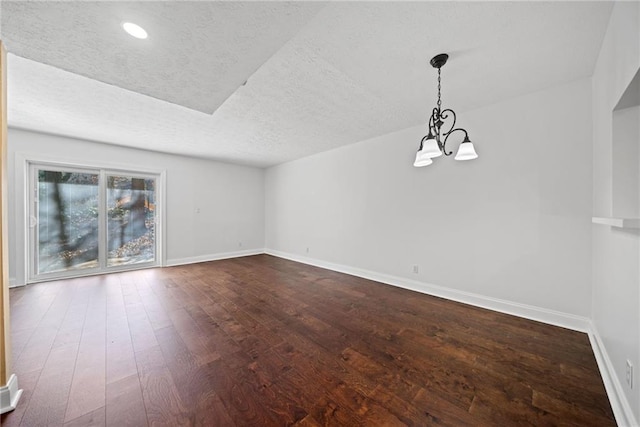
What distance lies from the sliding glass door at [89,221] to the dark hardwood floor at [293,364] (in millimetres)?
1281

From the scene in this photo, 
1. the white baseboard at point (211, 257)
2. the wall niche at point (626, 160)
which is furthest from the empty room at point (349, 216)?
the white baseboard at point (211, 257)

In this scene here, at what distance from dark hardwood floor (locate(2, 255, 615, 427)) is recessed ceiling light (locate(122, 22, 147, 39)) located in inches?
95.5

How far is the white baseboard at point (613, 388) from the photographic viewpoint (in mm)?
1257

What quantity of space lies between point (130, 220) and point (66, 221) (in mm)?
920

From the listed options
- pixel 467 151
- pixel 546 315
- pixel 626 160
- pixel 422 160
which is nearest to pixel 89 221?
pixel 422 160

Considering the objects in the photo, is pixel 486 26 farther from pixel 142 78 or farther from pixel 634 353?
pixel 142 78

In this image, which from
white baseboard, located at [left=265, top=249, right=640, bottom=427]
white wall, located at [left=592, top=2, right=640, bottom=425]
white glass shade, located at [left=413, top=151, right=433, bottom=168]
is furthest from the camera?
white glass shade, located at [left=413, top=151, right=433, bottom=168]

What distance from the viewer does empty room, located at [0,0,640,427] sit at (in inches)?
55.7

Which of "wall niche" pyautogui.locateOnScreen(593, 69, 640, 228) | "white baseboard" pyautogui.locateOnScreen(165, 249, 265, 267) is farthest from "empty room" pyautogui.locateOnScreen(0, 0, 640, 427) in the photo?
"white baseboard" pyautogui.locateOnScreen(165, 249, 265, 267)

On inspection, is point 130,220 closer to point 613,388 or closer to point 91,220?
point 91,220

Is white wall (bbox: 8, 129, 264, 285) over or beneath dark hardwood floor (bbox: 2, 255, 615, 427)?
over

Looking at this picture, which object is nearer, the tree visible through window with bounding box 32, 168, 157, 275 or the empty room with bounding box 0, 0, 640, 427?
the empty room with bounding box 0, 0, 640, 427

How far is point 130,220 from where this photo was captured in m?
4.84

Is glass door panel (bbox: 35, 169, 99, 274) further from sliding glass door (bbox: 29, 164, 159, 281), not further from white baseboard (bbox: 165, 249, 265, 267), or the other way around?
white baseboard (bbox: 165, 249, 265, 267)
